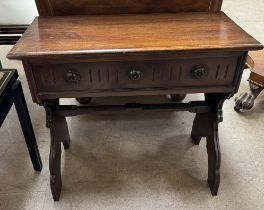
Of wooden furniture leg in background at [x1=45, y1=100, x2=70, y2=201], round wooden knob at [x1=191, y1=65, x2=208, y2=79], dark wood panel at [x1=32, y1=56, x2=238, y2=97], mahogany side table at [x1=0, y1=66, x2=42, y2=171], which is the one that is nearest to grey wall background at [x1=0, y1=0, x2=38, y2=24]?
mahogany side table at [x1=0, y1=66, x2=42, y2=171]

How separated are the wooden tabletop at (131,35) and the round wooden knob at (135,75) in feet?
0.28

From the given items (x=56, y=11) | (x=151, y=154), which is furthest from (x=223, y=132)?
(x=56, y=11)

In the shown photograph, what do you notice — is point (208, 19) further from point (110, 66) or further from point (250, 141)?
point (250, 141)

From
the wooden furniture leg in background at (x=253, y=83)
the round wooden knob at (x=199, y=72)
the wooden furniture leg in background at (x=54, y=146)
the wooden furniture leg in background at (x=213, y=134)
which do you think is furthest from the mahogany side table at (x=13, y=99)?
the wooden furniture leg in background at (x=253, y=83)

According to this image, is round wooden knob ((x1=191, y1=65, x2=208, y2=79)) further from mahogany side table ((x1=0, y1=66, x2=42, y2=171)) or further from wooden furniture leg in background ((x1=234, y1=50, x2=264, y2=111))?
wooden furniture leg in background ((x1=234, y1=50, x2=264, y2=111))

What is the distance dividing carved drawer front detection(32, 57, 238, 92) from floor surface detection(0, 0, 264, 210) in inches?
21.2

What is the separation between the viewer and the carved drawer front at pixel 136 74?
2.53ft

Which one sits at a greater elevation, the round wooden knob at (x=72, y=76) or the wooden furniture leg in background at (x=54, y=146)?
the round wooden knob at (x=72, y=76)

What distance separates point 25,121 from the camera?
108 centimetres

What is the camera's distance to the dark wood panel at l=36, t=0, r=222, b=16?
3.11 ft

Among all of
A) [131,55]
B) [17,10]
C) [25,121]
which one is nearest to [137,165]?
[25,121]

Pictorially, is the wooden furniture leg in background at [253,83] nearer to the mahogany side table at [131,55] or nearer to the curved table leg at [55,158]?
the mahogany side table at [131,55]

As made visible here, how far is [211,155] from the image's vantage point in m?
1.09

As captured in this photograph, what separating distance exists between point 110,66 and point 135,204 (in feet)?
2.07
